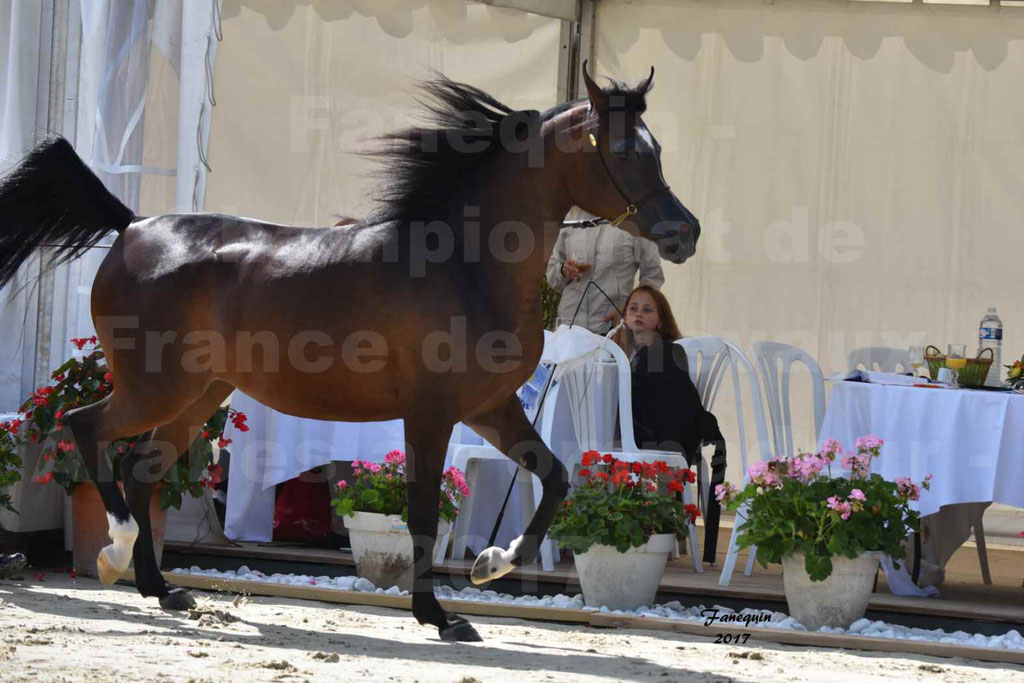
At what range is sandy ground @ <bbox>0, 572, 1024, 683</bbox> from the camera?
355 centimetres

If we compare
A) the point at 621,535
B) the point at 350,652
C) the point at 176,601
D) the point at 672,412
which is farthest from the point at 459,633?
the point at 672,412

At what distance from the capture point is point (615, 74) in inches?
339

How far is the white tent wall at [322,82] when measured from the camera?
8688 mm

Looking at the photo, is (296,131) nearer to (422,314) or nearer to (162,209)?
(162,209)

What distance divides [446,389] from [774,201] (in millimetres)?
5012

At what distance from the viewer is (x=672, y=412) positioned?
251 inches

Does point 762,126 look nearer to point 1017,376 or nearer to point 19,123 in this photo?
point 1017,376

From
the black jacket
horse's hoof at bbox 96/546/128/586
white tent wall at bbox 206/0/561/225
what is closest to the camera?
horse's hoof at bbox 96/546/128/586

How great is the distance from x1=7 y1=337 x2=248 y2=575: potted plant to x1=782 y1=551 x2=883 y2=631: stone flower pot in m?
2.56

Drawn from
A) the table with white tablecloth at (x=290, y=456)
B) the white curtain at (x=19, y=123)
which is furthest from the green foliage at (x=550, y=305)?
the white curtain at (x=19, y=123)

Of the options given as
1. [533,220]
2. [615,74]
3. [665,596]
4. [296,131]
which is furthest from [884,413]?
[296,131]

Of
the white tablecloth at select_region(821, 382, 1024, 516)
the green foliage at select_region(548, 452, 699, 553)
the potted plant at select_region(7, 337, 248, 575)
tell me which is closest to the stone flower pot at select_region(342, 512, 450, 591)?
the green foliage at select_region(548, 452, 699, 553)

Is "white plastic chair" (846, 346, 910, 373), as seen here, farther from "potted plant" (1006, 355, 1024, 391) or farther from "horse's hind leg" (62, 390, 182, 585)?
"horse's hind leg" (62, 390, 182, 585)

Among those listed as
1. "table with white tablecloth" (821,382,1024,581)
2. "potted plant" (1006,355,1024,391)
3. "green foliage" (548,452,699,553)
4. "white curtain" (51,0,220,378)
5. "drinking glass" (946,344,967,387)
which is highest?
"white curtain" (51,0,220,378)
